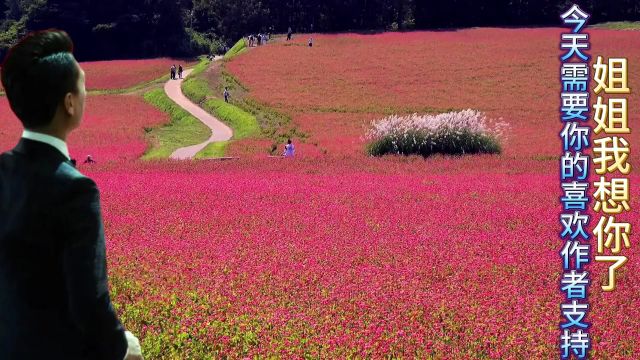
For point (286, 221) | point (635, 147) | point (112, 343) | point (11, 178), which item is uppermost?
point (11, 178)

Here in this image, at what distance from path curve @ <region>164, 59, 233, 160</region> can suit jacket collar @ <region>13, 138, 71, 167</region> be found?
67.0ft

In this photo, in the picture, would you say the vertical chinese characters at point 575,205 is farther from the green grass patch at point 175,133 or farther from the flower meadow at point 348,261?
the green grass patch at point 175,133

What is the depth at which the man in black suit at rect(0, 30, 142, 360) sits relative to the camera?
7.68 ft

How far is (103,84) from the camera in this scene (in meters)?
58.4

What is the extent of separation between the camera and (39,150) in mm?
2434

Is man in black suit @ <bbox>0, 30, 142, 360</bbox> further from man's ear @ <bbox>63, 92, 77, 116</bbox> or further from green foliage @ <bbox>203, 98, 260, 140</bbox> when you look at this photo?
green foliage @ <bbox>203, 98, 260, 140</bbox>

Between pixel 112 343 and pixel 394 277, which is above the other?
pixel 112 343

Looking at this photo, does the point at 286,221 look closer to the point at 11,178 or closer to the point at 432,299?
the point at 432,299

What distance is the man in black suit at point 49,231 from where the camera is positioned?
234 cm

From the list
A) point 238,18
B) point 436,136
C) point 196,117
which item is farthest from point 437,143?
point 238,18

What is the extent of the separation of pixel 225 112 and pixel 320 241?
3119cm

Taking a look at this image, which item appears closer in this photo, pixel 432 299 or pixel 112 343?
pixel 112 343

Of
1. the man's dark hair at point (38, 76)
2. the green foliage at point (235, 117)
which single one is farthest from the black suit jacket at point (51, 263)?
the green foliage at point (235, 117)

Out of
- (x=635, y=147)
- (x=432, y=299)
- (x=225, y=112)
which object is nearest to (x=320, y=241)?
(x=432, y=299)
